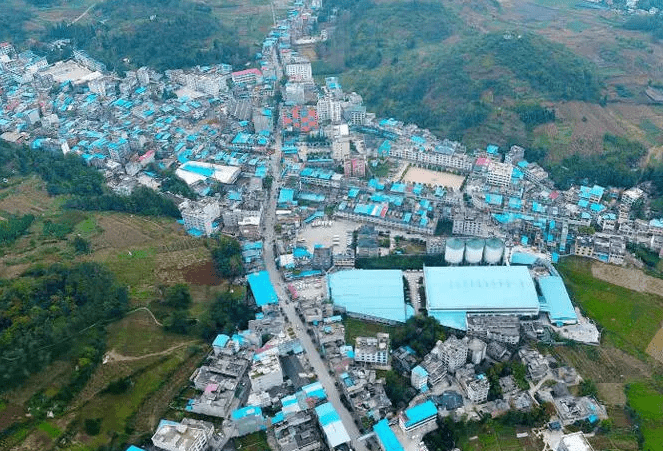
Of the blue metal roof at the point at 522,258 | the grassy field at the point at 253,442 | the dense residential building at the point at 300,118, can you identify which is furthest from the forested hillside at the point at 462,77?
the grassy field at the point at 253,442

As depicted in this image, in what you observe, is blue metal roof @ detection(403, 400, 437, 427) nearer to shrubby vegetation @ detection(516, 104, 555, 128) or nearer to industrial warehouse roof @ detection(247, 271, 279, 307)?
industrial warehouse roof @ detection(247, 271, 279, 307)

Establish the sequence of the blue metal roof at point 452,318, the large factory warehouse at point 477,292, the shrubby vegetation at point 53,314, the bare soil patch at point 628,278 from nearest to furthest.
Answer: the shrubby vegetation at point 53,314
the blue metal roof at point 452,318
the large factory warehouse at point 477,292
the bare soil patch at point 628,278

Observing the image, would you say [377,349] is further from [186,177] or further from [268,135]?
[268,135]

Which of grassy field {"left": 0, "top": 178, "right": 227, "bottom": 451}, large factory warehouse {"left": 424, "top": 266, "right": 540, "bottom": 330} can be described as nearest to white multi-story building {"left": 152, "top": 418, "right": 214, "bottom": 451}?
grassy field {"left": 0, "top": 178, "right": 227, "bottom": 451}

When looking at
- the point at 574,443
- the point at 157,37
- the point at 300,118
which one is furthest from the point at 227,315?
the point at 157,37

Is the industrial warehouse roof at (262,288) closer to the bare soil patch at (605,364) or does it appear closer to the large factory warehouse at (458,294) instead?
the large factory warehouse at (458,294)
